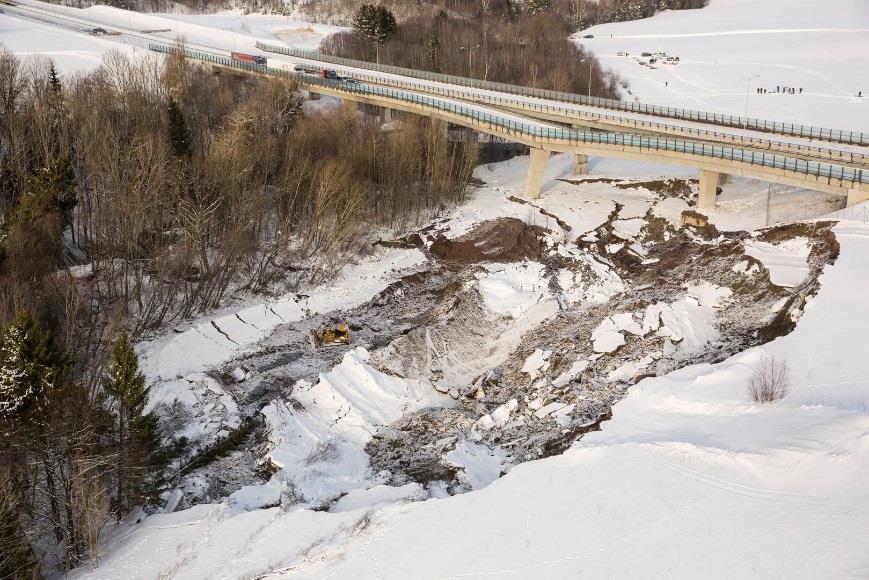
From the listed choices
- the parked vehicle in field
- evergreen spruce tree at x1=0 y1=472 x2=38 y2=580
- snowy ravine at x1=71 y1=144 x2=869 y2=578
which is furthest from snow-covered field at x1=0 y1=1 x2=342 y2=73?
evergreen spruce tree at x1=0 y1=472 x2=38 y2=580

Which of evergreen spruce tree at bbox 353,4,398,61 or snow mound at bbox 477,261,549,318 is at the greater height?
evergreen spruce tree at bbox 353,4,398,61

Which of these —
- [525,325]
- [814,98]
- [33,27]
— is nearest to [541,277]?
[525,325]

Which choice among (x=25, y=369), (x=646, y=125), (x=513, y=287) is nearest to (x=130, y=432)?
(x=25, y=369)

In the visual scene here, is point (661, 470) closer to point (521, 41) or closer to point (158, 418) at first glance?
point (158, 418)

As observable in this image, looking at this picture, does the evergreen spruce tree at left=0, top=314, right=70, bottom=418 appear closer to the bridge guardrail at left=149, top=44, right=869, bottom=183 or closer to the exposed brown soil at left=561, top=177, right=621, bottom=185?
the bridge guardrail at left=149, top=44, right=869, bottom=183

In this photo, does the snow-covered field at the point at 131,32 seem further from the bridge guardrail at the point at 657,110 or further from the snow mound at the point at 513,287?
the snow mound at the point at 513,287

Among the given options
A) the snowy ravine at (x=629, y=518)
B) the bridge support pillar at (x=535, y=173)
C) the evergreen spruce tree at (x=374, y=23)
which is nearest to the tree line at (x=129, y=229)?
the snowy ravine at (x=629, y=518)
